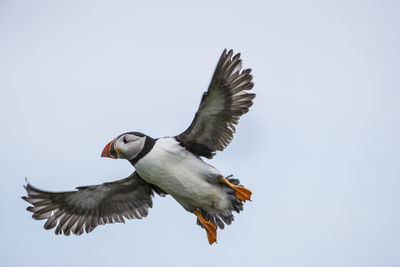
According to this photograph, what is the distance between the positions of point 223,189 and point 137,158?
135 centimetres

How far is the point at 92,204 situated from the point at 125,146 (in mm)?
1668

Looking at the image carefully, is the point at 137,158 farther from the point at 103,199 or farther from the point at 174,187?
the point at 103,199

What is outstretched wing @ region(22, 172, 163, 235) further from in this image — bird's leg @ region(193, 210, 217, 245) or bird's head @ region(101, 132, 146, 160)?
bird's leg @ region(193, 210, 217, 245)

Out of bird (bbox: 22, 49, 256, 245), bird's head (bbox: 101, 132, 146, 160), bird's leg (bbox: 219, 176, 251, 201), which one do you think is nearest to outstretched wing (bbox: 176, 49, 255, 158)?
bird (bbox: 22, 49, 256, 245)

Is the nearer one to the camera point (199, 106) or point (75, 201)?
point (199, 106)

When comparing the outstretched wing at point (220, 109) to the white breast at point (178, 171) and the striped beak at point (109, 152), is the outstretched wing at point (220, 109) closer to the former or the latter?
the white breast at point (178, 171)

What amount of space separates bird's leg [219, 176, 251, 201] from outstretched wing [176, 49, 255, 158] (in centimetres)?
49

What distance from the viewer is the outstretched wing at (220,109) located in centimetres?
803

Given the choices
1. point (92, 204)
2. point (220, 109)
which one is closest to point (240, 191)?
point (220, 109)

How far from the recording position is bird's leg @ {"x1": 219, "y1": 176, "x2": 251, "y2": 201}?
8133 mm

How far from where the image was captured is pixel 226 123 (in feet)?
27.2

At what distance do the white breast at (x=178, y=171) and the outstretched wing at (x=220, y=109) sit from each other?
0.25 meters

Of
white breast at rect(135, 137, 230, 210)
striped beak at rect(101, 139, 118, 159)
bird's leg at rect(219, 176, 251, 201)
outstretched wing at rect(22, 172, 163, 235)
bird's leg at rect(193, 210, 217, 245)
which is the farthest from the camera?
outstretched wing at rect(22, 172, 163, 235)

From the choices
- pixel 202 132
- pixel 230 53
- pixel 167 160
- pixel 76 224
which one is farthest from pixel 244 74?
pixel 76 224
